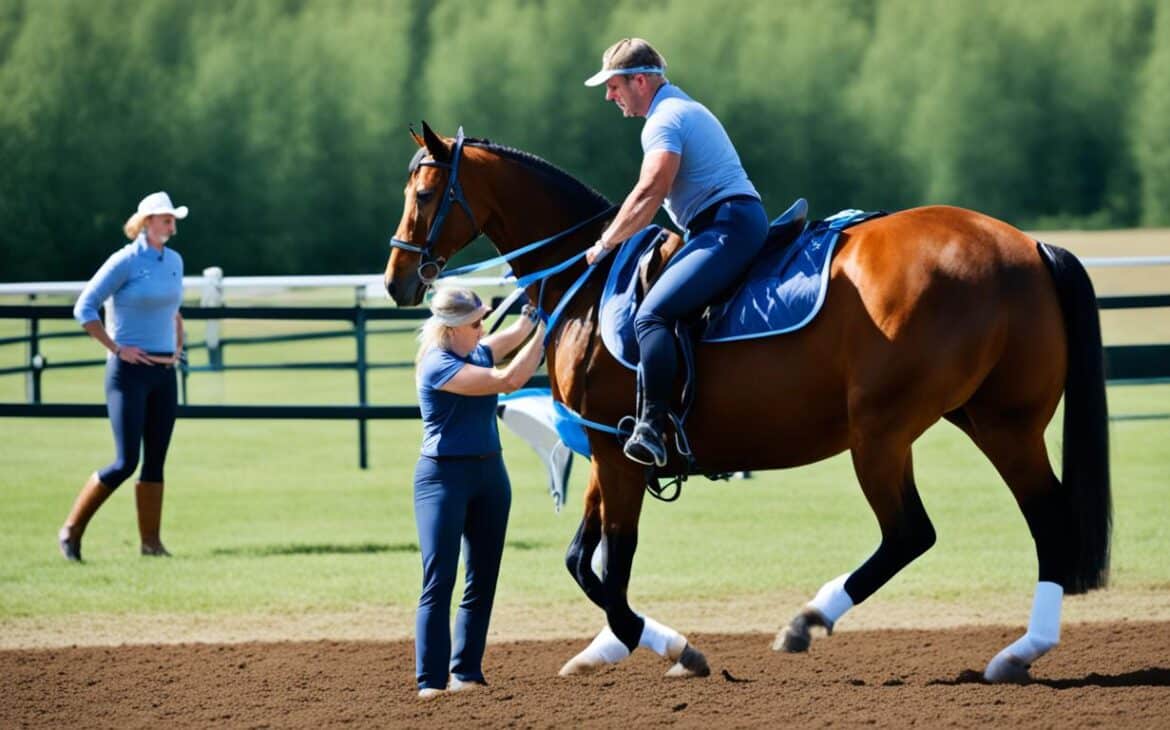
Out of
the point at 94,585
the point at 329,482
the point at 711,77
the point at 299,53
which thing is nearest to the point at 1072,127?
the point at 711,77

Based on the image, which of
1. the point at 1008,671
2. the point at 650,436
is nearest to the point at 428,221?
the point at 650,436

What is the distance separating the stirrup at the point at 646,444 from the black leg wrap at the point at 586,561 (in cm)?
62

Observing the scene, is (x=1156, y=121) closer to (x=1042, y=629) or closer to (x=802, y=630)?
(x=1042, y=629)

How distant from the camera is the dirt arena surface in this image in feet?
17.8

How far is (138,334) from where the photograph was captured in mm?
9305

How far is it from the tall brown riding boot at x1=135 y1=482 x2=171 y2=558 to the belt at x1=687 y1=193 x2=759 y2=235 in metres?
4.78

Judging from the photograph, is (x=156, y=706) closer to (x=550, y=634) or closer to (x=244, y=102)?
(x=550, y=634)

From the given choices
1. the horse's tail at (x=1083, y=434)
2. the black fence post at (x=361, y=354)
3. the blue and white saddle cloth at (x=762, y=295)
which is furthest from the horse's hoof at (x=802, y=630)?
the black fence post at (x=361, y=354)

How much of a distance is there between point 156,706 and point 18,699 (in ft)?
2.15

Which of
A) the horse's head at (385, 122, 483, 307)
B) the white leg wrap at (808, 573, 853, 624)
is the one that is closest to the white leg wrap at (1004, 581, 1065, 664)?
the white leg wrap at (808, 573, 853, 624)

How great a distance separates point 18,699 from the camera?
6262 millimetres

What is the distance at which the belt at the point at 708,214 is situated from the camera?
242 inches

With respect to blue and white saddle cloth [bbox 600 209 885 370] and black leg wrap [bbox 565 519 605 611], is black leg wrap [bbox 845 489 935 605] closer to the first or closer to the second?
blue and white saddle cloth [bbox 600 209 885 370]

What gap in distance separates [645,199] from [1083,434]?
1966 mm
